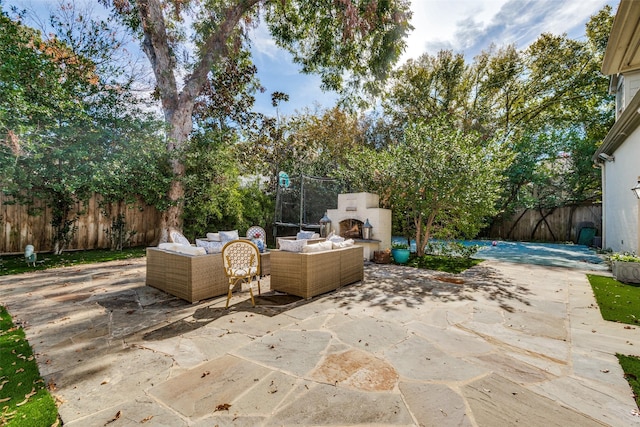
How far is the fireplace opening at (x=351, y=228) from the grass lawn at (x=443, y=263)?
1.72m

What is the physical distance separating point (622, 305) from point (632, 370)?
237cm

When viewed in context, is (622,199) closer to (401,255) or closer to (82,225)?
(401,255)

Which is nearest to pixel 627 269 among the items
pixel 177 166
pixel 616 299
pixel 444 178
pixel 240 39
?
pixel 616 299

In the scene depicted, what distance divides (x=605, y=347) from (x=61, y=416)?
4.59 m

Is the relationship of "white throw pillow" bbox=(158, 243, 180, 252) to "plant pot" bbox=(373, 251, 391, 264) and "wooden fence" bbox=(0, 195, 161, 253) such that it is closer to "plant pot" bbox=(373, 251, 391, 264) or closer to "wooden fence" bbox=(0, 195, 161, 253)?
"plant pot" bbox=(373, 251, 391, 264)

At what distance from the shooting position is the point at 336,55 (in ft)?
31.3

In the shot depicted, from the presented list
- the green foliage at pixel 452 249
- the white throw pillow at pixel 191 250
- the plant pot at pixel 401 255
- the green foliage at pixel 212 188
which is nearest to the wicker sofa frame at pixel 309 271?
the white throw pillow at pixel 191 250

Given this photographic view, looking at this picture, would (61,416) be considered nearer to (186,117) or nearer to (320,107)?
(186,117)

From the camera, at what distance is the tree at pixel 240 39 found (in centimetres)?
840

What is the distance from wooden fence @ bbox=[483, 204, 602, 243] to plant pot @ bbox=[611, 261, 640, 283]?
880cm

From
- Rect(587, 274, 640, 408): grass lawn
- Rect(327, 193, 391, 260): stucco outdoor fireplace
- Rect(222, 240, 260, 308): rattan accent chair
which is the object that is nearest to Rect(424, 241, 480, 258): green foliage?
Rect(327, 193, 391, 260): stucco outdoor fireplace

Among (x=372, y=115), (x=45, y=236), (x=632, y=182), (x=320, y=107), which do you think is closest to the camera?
(x=632, y=182)

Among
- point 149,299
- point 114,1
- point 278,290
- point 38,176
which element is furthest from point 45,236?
point 278,290

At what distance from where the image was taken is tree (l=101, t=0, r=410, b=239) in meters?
8.40
